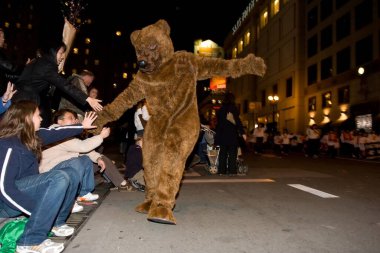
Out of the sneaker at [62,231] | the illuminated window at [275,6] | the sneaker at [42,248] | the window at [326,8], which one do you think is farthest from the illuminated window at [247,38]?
the sneaker at [42,248]

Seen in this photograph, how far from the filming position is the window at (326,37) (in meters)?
31.8

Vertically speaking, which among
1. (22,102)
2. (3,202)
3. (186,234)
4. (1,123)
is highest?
(22,102)

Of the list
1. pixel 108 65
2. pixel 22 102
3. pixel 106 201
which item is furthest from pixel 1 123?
pixel 108 65

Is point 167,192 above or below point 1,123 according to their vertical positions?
below

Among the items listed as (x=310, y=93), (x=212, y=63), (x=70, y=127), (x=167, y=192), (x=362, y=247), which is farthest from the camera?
(x=310, y=93)

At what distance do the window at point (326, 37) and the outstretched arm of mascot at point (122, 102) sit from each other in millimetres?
30628

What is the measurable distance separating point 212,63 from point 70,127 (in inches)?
76.7

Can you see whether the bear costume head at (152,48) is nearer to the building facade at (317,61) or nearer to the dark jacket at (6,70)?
the dark jacket at (6,70)

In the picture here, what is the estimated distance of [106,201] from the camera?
5.26 m

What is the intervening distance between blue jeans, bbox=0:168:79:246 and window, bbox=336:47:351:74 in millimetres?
29534

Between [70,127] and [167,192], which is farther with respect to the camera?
[167,192]

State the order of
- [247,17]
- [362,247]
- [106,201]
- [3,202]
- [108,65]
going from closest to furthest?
[3,202] → [362,247] → [106,201] → [247,17] → [108,65]

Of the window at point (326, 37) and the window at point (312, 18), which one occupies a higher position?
the window at point (312, 18)

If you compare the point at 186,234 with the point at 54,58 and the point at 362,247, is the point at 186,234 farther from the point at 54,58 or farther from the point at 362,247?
the point at 54,58
